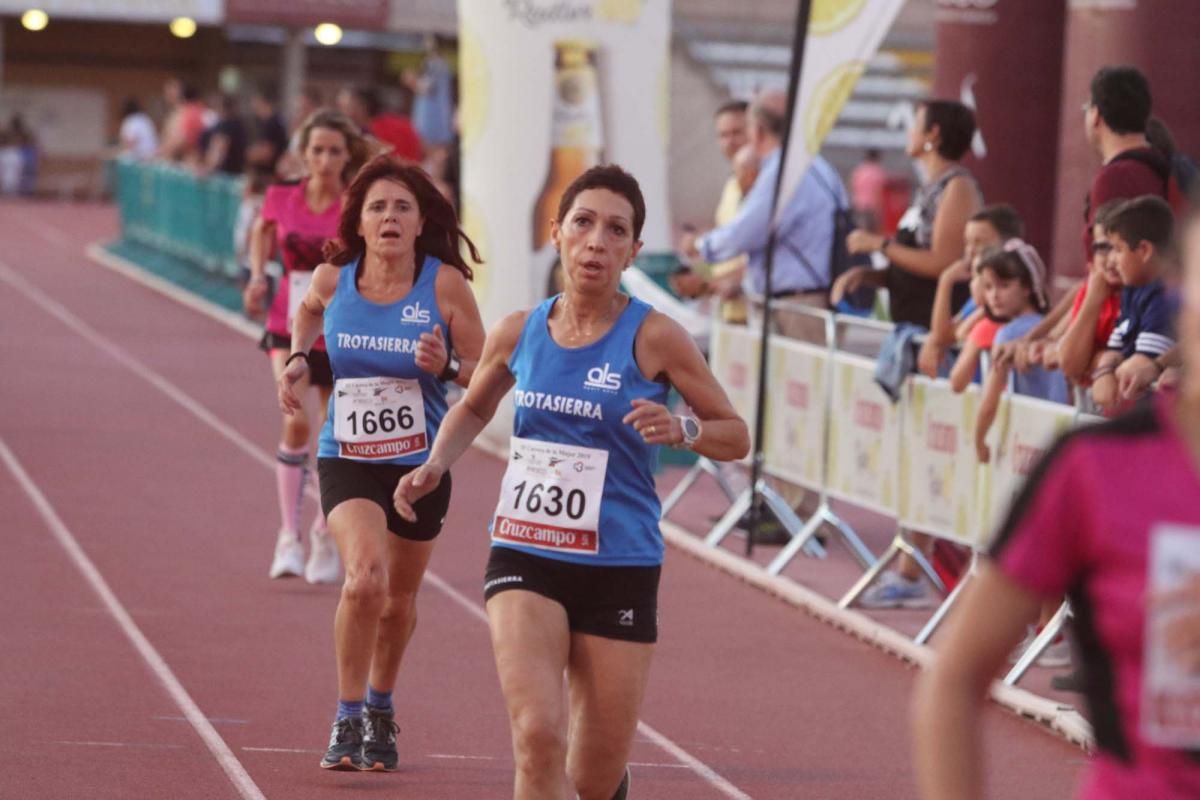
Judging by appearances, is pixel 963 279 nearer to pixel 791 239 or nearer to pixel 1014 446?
pixel 1014 446

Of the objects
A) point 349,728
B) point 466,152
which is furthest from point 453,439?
point 466,152

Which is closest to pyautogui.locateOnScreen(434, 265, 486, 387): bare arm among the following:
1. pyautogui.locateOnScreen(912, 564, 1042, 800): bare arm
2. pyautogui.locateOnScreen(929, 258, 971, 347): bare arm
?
pyautogui.locateOnScreen(929, 258, 971, 347): bare arm

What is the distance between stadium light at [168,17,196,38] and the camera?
46.2 meters

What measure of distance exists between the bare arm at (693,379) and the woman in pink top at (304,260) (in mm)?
4636

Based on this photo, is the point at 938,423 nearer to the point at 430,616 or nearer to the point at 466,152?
the point at 430,616

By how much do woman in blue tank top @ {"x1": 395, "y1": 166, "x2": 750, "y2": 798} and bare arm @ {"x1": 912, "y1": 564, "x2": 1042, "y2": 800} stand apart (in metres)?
2.40

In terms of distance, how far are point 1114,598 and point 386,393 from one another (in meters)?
4.60

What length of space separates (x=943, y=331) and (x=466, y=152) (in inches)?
251

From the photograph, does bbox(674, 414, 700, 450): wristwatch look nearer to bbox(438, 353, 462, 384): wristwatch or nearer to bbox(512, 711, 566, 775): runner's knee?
bbox(512, 711, 566, 775): runner's knee

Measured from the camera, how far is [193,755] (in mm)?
7465

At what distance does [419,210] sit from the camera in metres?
7.36

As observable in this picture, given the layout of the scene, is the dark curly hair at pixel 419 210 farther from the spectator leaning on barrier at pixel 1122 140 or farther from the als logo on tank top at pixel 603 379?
the spectator leaning on barrier at pixel 1122 140

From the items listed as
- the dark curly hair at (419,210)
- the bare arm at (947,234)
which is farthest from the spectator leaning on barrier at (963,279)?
the dark curly hair at (419,210)

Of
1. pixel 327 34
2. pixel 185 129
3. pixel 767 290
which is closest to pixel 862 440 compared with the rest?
pixel 767 290
